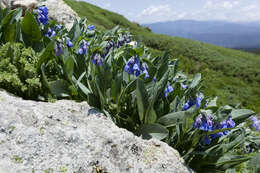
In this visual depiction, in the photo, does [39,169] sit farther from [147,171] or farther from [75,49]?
[75,49]

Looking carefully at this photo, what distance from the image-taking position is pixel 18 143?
1.61 m

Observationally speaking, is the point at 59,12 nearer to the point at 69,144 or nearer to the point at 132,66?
the point at 132,66

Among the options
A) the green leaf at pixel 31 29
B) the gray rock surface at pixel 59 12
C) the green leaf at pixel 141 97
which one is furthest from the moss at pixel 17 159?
the gray rock surface at pixel 59 12

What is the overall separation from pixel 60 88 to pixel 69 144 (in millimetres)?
940

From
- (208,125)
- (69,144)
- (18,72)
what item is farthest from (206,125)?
(18,72)

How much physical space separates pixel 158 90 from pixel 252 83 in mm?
14336

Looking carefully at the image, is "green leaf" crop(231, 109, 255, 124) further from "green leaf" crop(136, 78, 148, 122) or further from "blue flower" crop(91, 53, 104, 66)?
"blue flower" crop(91, 53, 104, 66)

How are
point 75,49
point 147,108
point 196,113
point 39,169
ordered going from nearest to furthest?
point 39,169 → point 196,113 → point 147,108 → point 75,49

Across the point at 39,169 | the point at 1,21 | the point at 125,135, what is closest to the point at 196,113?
the point at 125,135

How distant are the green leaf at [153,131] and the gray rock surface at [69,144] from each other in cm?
14

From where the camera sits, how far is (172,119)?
7.72 ft

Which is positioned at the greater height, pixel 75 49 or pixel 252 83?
pixel 75 49

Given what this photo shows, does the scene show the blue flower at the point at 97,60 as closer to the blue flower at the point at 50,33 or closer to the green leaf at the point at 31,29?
the green leaf at the point at 31,29

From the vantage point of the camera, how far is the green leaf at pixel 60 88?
2.43m
